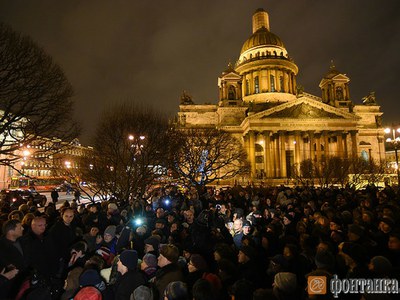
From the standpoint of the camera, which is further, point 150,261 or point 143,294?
point 150,261

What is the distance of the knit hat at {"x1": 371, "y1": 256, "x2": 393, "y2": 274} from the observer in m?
4.01

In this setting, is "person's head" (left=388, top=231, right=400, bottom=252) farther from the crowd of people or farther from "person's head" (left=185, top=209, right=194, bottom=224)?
"person's head" (left=185, top=209, right=194, bottom=224)

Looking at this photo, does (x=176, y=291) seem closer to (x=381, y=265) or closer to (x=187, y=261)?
(x=187, y=261)

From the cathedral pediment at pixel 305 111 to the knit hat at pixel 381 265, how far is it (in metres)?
43.5

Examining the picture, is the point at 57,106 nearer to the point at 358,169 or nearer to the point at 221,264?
the point at 221,264

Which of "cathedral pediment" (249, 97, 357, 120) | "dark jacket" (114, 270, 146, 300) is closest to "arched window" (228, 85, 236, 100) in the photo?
"cathedral pediment" (249, 97, 357, 120)

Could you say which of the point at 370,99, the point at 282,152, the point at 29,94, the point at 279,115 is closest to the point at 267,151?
the point at 282,152

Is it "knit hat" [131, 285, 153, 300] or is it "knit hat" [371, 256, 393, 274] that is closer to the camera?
"knit hat" [131, 285, 153, 300]

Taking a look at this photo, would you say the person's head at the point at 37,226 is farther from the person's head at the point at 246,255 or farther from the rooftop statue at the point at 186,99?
the rooftop statue at the point at 186,99

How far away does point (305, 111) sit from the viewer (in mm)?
46906

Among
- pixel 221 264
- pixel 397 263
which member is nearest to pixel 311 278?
pixel 221 264

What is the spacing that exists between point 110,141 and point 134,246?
12.5 m

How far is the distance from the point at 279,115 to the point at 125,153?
34.4 meters

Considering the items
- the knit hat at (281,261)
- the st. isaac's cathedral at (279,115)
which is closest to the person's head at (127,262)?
A: the knit hat at (281,261)
